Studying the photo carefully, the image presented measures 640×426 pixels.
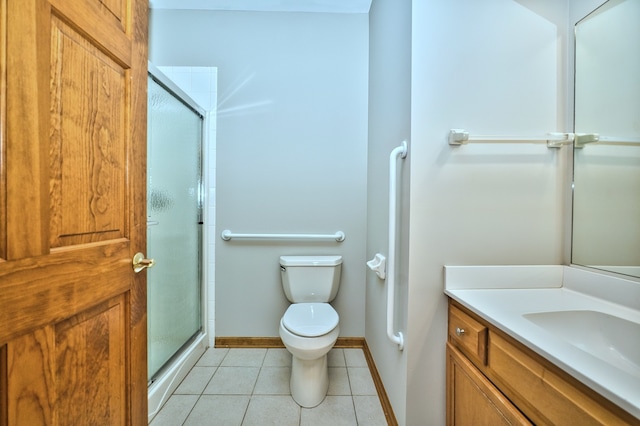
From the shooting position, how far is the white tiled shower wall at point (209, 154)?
1.94 metres

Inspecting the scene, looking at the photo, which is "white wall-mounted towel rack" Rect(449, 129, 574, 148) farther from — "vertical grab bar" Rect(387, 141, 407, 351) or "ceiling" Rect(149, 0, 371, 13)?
"ceiling" Rect(149, 0, 371, 13)

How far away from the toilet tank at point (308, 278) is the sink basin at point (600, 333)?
1.16 meters

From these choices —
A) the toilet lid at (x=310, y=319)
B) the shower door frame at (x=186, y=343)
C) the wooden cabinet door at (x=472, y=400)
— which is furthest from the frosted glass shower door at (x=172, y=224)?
the wooden cabinet door at (x=472, y=400)

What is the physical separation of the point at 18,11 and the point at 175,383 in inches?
68.6

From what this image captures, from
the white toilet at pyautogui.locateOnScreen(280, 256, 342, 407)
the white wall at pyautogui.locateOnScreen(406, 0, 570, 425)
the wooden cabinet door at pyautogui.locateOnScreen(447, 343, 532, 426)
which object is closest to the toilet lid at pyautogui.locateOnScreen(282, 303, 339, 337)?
the white toilet at pyautogui.locateOnScreen(280, 256, 342, 407)

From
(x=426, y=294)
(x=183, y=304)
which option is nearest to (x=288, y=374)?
(x=183, y=304)

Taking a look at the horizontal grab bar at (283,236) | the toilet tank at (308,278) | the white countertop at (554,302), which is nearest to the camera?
the white countertop at (554,302)

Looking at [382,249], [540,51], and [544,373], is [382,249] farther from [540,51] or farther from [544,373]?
[540,51]

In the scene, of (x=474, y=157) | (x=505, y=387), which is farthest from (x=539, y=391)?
(x=474, y=157)

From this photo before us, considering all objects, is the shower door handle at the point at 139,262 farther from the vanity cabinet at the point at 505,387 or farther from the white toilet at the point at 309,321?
the vanity cabinet at the point at 505,387

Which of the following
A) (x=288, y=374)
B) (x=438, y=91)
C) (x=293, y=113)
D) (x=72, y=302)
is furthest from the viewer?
(x=293, y=113)

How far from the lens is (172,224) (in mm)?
1619

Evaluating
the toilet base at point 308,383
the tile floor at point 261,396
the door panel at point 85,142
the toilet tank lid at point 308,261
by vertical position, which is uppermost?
the door panel at point 85,142

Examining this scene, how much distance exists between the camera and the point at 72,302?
63 centimetres
